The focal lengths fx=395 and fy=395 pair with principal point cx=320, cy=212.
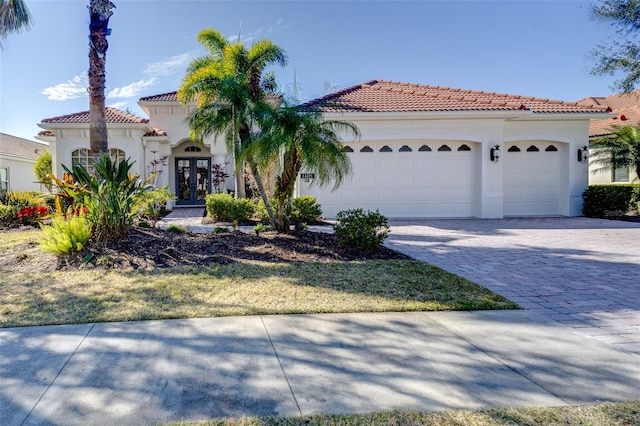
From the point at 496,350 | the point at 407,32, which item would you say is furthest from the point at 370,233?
the point at 407,32

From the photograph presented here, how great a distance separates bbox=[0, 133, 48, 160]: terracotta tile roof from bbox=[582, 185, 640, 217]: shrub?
99.8 ft

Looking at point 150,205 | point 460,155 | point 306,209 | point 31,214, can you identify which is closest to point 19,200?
point 31,214

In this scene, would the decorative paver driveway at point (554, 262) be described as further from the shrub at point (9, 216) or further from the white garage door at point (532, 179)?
the shrub at point (9, 216)

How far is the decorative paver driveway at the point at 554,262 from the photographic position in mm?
4738

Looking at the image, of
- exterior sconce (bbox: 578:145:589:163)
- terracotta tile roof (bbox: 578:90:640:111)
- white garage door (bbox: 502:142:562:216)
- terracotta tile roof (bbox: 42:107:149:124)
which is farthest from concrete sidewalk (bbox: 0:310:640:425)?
terracotta tile roof (bbox: 578:90:640:111)

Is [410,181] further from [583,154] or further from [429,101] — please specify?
[583,154]

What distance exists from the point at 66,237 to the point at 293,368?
5850 millimetres

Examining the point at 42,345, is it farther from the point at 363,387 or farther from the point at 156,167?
the point at 156,167

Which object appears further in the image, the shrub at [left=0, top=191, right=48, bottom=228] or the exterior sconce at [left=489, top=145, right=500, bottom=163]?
the exterior sconce at [left=489, top=145, right=500, bottom=163]

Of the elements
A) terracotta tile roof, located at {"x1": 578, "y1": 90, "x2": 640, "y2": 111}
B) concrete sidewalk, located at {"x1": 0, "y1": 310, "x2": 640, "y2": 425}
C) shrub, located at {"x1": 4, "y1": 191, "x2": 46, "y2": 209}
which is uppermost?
terracotta tile roof, located at {"x1": 578, "y1": 90, "x2": 640, "y2": 111}

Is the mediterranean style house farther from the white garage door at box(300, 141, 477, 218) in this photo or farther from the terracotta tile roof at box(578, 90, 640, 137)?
the terracotta tile roof at box(578, 90, 640, 137)

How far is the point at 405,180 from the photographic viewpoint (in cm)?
1495

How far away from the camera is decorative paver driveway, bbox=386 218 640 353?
187 inches

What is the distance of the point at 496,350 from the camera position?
378 centimetres
